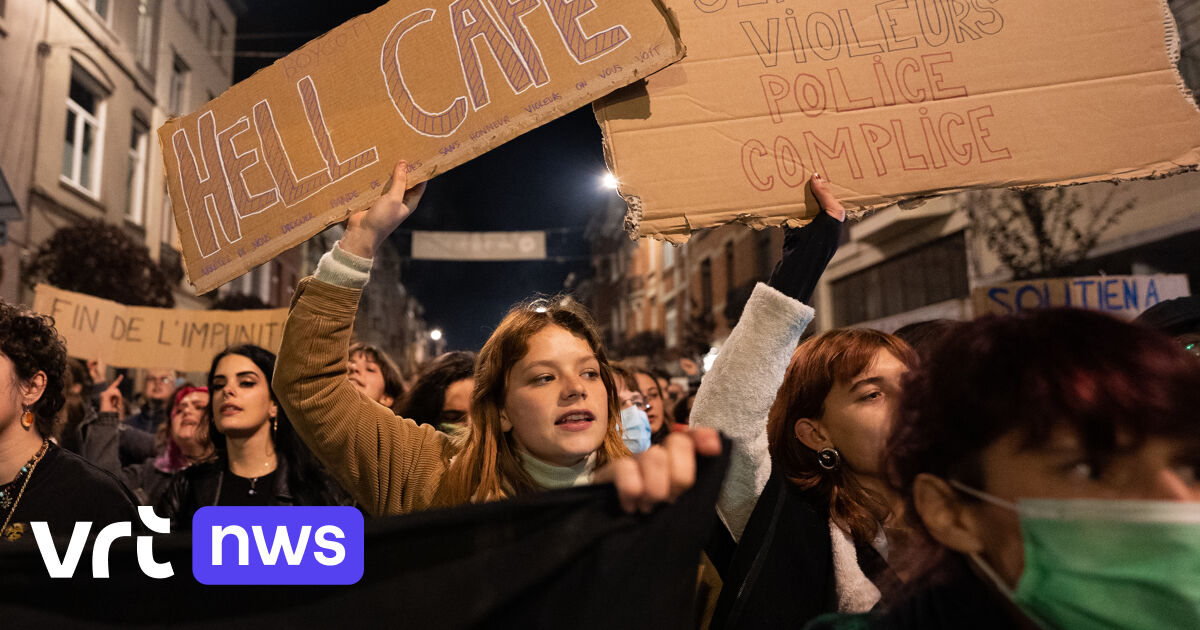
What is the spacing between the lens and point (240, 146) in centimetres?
241

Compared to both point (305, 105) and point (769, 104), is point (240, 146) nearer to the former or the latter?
point (305, 105)

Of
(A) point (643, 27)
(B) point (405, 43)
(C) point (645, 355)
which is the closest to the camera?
(A) point (643, 27)

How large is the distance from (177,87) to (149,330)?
1459 centimetres

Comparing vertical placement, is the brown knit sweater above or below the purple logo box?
above

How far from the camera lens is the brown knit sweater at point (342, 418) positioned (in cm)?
201

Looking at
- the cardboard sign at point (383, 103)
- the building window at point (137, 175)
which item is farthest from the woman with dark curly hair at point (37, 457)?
the building window at point (137, 175)

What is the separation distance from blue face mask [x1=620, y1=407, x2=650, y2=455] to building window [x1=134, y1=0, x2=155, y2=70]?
15376 mm

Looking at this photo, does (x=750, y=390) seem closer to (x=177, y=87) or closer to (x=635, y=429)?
(x=635, y=429)

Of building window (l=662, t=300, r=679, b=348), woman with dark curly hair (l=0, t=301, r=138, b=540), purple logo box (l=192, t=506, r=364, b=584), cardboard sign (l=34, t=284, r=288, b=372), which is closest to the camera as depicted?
purple logo box (l=192, t=506, r=364, b=584)

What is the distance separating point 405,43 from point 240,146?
59cm

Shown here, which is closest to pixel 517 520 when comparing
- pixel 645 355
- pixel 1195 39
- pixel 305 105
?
pixel 305 105

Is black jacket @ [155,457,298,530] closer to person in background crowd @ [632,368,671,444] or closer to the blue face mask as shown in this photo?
the blue face mask

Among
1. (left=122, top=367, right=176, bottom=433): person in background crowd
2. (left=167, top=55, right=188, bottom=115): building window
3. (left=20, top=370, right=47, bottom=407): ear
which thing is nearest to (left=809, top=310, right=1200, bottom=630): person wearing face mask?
(left=20, top=370, right=47, bottom=407): ear

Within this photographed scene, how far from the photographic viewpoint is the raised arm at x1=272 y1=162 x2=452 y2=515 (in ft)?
6.61
